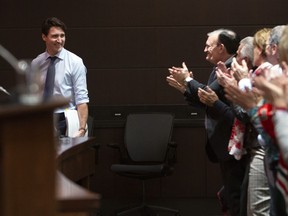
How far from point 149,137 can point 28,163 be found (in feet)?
13.8

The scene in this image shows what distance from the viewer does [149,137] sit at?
639 cm

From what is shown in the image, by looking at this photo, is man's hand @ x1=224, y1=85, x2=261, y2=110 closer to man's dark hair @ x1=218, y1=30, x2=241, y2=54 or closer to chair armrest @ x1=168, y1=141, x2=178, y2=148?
man's dark hair @ x1=218, y1=30, x2=241, y2=54

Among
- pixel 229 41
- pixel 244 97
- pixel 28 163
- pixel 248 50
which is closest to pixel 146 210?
pixel 229 41

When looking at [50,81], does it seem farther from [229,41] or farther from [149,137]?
[229,41]

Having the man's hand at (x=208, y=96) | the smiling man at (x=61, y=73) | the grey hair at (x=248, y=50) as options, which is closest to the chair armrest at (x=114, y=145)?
the smiling man at (x=61, y=73)

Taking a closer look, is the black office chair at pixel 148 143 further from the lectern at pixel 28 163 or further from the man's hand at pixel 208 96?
the lectern at pixel 28 163

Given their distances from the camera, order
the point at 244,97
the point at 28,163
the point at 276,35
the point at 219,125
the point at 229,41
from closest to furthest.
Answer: the point at 28,163
the point at 244,97
the point at 276,35
the point at 219,125
the point at 229,41

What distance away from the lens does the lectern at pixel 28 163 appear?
7.15 feet

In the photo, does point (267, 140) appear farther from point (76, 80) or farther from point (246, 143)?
point (76, 80)

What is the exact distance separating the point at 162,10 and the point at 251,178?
299 centimetres

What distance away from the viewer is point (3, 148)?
2.20 meters

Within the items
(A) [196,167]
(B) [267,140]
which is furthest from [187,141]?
(B) [267,140]

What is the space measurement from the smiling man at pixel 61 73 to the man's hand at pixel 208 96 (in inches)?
46.1

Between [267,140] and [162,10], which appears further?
[162,10]
